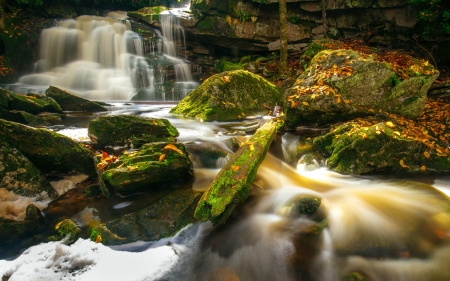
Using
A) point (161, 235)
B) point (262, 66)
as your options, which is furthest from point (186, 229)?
point (262, 66)

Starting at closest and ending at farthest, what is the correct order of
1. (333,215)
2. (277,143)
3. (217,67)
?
1. (333,215)
2. (277,143)
3. (217,67)

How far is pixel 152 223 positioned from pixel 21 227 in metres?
1.56

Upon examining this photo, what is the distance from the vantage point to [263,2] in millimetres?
13828

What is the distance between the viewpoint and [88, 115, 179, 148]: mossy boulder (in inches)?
218

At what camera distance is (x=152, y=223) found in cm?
351

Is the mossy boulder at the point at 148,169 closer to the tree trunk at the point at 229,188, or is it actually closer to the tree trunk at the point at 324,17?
the tree trunk at the point at 229,188

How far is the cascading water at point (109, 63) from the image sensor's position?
13562mm

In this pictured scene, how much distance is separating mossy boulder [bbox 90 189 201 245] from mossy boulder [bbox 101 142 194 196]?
0.39 meters

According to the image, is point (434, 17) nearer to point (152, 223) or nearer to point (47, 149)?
point (152, 223)

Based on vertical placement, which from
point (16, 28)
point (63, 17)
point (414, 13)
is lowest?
point (414, 13)

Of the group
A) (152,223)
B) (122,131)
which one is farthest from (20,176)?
(152,223)

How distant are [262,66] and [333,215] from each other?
11442 millimetres

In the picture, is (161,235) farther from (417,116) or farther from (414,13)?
(414,13)

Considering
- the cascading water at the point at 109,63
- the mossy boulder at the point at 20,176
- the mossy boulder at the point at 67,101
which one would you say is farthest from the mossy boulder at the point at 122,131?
the cascading water at the point at 109,63
